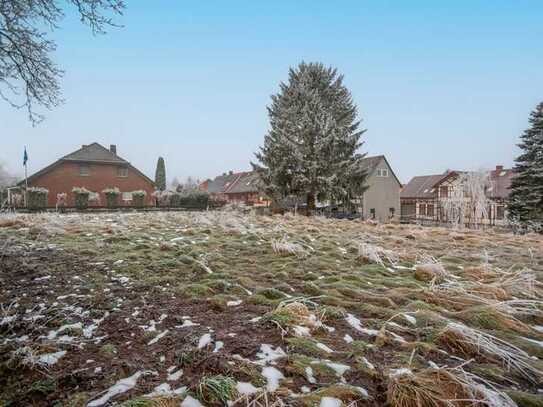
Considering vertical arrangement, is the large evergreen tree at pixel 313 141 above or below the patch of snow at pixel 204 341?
above

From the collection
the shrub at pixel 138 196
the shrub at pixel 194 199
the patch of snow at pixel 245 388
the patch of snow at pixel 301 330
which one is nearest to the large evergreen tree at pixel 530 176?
the shrub at pixel 194 199

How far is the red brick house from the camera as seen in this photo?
24109 mm

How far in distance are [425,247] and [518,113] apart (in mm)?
18648

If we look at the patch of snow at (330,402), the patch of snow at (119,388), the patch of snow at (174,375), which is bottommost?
the patch of snow at (119,388)

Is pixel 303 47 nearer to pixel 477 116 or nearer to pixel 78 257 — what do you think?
pixel 477 116

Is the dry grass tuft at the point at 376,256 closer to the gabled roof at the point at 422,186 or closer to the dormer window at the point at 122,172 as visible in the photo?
the dormer window at the point at 122,172

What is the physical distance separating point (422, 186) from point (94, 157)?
3238cm

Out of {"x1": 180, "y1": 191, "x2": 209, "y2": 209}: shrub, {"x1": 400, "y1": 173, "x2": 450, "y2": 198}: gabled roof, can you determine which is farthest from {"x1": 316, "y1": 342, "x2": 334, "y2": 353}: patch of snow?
{"x1": 400, "y1": 173, "x2": 450, "y2": 198}: gabled roof

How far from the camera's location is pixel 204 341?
213cm

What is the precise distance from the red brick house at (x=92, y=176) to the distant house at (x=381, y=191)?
61.2 feet

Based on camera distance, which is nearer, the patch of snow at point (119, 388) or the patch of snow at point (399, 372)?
the patch of snow at point (119, 388)

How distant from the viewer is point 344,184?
1542 centimetres

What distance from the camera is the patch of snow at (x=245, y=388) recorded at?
164cm

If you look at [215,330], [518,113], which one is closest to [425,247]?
[215,330]
